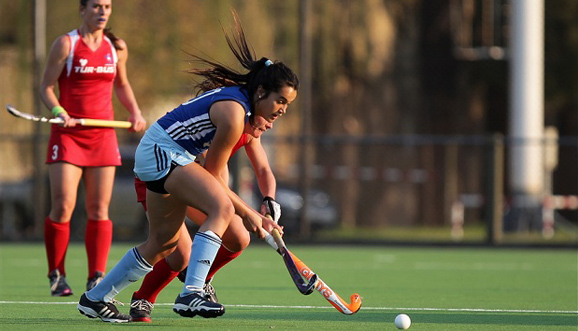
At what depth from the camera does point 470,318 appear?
7199 mm

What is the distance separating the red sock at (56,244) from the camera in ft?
28.1

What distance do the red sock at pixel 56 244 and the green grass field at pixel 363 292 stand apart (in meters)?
0.25

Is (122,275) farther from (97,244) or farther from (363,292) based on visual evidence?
(363,292)

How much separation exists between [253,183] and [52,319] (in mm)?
11438

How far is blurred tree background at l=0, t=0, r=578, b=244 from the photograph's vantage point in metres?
20.2

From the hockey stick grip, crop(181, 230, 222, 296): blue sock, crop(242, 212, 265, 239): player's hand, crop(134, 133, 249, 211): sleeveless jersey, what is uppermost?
the hockey stick grip

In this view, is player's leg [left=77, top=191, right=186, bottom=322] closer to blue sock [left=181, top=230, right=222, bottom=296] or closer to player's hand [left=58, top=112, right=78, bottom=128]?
blue sock [left=181, top=230, right=222, bottom=296]

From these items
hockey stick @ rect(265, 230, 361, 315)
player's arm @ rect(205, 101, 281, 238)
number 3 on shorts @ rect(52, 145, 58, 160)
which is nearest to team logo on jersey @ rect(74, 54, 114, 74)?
number 3 on shorts @ rect(52, 145, 58, 160)

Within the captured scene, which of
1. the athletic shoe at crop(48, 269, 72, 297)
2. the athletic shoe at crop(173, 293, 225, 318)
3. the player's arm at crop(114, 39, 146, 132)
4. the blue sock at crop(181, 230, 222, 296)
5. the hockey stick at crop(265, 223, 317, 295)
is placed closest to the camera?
the athletic shoe at crop(173, 293, 225, 318)

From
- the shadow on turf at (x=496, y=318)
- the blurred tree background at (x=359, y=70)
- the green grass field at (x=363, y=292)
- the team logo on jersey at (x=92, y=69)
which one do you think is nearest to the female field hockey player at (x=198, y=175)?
the green grass field at (x=363, y=292)

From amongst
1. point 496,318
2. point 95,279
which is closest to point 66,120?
point 95,279

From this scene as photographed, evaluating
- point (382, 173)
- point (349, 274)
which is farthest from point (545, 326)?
point (382, 173)

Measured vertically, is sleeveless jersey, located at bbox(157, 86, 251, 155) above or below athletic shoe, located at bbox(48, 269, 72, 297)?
above

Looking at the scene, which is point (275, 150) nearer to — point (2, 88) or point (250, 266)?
point (2, 88)
